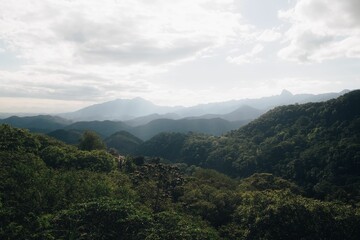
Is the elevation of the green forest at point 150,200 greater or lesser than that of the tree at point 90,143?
lesser

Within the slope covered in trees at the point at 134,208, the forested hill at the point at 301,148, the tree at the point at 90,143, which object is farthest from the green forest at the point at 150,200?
the forested hill at the point at 301,148

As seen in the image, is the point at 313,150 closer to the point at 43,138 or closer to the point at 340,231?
the point at 340,231

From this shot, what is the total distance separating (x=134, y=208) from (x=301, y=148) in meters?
111

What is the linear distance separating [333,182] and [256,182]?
38892mm

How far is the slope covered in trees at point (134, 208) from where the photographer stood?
133 feet

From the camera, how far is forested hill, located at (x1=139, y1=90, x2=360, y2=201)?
378 feet

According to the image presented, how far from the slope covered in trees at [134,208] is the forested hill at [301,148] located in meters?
31.3

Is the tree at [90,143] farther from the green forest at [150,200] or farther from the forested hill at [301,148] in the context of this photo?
the forested hill at [301,148]

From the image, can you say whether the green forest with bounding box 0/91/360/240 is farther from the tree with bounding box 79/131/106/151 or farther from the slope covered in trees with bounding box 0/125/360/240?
the tree with bounding box 79/131/106/151

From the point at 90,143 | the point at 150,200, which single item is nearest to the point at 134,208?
the point at 150,200

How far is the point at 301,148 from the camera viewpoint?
14112cm

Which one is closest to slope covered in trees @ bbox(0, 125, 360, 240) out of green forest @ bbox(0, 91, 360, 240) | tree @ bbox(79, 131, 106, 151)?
green forest @ bbox(0, 91, 360, 240)

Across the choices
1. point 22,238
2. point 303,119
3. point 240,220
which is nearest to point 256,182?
point 240,220

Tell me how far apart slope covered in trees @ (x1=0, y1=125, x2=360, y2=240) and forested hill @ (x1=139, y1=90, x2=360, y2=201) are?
31349mm
